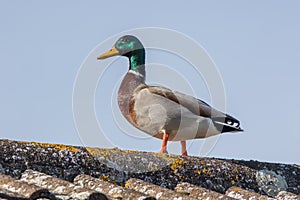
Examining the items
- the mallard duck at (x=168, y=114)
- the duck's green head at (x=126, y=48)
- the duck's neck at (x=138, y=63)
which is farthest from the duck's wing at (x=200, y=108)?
the duck's green head at (x=126, y=48)

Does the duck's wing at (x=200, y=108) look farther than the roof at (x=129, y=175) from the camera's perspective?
Yes

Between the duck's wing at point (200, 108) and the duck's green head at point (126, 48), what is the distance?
2.44 ft

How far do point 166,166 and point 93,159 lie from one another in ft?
1.82

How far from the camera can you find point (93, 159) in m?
5.28

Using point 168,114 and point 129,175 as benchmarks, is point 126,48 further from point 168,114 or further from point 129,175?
point 129,175

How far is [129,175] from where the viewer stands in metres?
5.32

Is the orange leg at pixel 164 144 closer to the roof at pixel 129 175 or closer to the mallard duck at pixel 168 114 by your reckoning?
the mallard duck at pixel 168 114

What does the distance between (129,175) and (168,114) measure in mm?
1708

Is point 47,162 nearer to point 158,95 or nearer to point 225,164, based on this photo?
point 225,164

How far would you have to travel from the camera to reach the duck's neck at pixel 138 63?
7.42 m

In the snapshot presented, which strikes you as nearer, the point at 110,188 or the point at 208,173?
the point at 110,188

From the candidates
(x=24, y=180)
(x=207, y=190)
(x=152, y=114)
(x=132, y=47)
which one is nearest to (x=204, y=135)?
(x=152, y=114)

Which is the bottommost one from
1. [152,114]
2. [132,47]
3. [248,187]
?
[248,187]

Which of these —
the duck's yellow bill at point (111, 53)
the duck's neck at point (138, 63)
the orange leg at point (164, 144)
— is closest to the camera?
the orange leg at point (164, 144)
